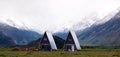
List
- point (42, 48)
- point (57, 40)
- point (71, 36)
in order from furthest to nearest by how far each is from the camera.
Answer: point (57, 40), point (42, 48), point (71, 36)

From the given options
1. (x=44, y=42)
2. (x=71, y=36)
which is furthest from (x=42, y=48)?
(x=71, y=36)

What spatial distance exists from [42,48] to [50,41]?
22.7ft

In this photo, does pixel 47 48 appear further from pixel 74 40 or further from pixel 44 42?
pixel 74 40

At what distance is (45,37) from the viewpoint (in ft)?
371

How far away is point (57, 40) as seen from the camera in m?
136

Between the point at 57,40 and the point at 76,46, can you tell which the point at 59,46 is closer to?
the point at 57,40

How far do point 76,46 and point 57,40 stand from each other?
25.7 m

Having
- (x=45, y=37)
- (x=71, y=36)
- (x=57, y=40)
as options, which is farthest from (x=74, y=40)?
(x=57, y=40)

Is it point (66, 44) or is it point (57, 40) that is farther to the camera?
point (57, 40)

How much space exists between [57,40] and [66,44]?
67.2 ft

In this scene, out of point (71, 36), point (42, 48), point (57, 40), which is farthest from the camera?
point (57, 40)

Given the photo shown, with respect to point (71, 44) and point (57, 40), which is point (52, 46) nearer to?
point (71, 44)

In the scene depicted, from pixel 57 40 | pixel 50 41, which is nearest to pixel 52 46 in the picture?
pixel 50 41

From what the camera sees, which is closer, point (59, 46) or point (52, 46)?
point (52, 46)
